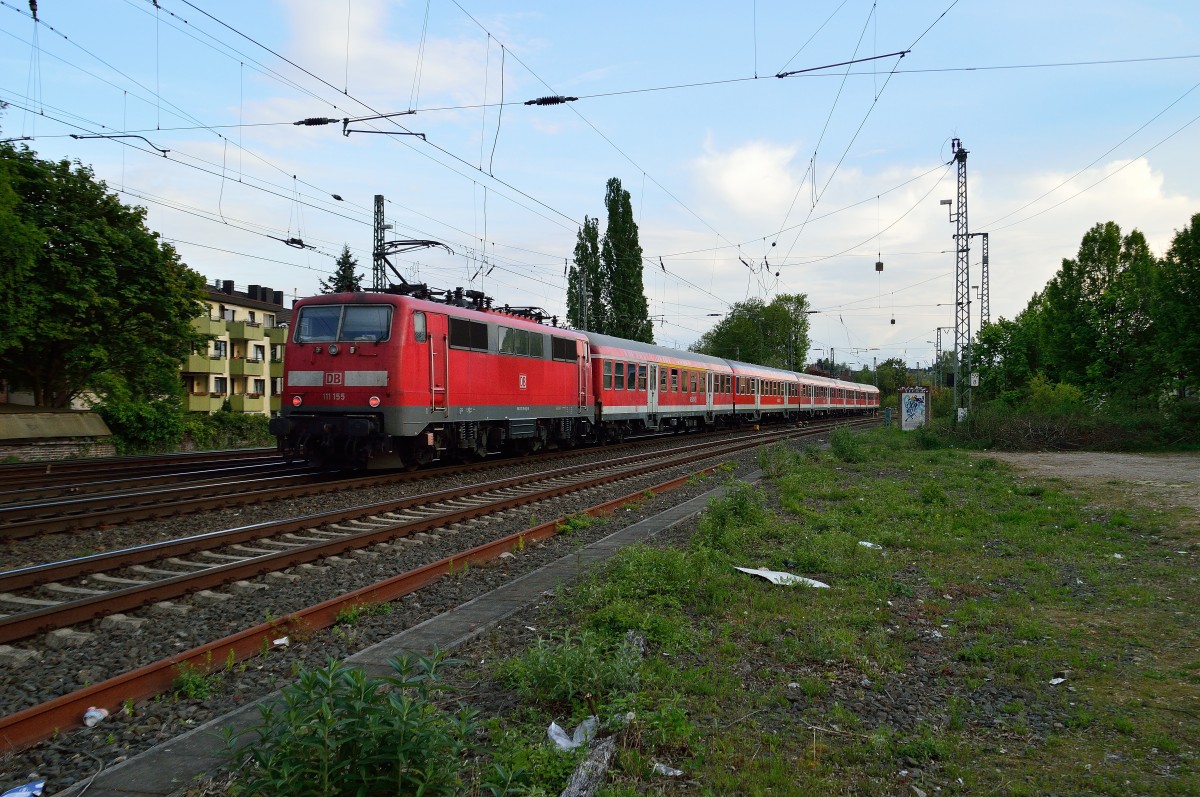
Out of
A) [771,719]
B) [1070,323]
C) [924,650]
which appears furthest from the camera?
[1070,323]

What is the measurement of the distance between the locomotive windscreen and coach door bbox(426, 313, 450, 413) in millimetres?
1011

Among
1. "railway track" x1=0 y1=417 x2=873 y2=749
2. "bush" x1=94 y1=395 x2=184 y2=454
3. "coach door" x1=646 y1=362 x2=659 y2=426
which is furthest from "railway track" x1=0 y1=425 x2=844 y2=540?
"coach door" x1=646 y1=362 x2=659 y2=426

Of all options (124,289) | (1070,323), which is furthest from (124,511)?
(1070,323)

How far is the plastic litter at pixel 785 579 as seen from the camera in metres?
7.30

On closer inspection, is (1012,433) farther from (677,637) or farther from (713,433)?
(677,637)

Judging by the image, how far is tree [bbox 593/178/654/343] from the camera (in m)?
50.3

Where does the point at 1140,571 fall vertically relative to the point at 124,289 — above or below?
below

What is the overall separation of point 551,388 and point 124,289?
14.5m

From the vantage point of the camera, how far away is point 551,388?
2109 centimetres

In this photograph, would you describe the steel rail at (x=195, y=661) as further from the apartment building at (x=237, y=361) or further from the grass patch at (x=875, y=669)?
the apartment building at (x=237, y=361)

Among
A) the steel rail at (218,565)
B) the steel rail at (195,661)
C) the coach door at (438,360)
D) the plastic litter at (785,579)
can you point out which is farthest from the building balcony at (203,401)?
the plastic litter at (785,579)

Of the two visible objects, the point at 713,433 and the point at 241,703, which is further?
the point at 713,433

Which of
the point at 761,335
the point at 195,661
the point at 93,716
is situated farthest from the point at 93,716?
the point at 761,335

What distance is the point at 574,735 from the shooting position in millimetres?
4023
